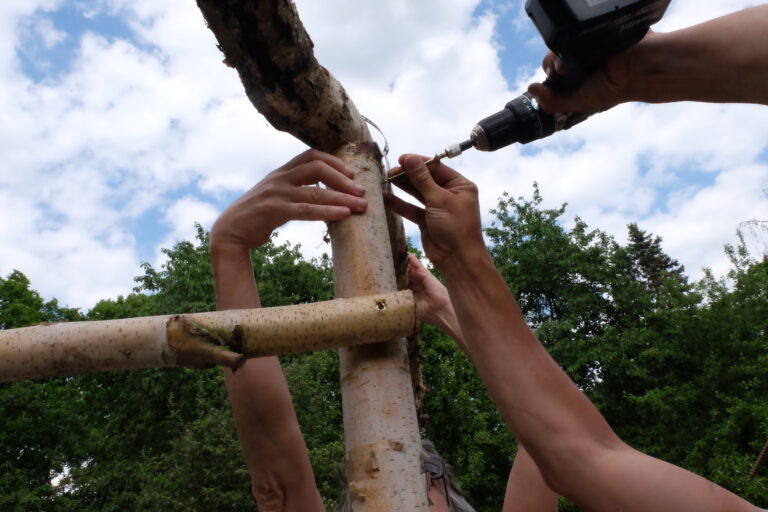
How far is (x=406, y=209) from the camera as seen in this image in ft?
6.95

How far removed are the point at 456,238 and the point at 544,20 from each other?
687 millimetres

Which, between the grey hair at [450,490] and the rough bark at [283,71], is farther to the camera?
the grey hair at [450,490]

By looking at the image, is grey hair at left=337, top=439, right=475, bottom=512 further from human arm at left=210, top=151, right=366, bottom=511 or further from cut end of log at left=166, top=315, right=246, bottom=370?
cut end of log at left=166, top=315, right=246, bottom=370

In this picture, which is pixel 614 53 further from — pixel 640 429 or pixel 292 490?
pixel 640 429

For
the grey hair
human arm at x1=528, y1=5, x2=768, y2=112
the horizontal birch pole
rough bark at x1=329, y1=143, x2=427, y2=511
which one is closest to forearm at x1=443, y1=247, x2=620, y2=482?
rough bark at x1=329, y1=143, x2=427, y2=511

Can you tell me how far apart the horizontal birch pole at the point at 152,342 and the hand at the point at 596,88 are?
1.11 m

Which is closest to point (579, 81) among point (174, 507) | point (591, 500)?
point (591, 500)

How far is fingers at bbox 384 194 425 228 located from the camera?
6.76 ft

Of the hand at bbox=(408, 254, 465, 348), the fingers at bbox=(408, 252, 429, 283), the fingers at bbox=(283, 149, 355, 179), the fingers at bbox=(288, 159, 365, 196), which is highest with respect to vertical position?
the fingers at bbox=(283, 149, 355, 179)

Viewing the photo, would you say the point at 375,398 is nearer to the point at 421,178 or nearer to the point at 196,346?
the point at 196,346

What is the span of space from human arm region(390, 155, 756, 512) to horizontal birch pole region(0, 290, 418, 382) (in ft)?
1.70

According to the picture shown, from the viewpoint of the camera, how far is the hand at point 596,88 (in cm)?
169

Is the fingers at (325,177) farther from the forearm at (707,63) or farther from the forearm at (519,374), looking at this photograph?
the forearm at (707,63)

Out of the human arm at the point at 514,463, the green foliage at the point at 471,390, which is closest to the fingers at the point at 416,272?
the human arm at the point at 514,463
